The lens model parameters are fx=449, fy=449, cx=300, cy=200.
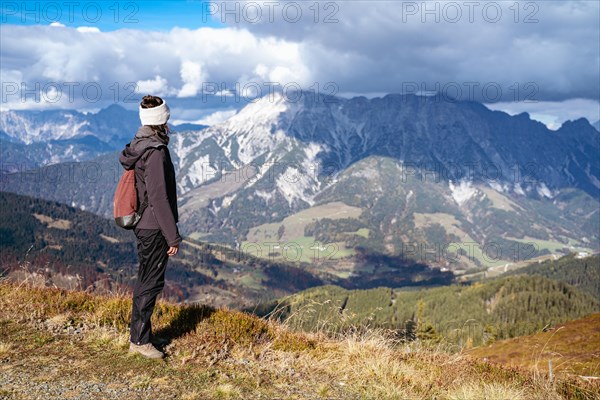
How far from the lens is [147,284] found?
8891mm

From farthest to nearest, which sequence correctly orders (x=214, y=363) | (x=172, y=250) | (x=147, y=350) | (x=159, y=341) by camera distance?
(x=159, y=341)
(x=214, y=363)
(x=147, y=350)
(x=172, y=250)

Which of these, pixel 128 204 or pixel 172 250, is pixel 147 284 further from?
pixel 128 204

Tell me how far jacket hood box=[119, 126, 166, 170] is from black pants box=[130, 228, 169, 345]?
149cm

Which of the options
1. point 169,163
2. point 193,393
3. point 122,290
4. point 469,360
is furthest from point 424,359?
point 122,290

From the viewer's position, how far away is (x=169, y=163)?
8531 mm

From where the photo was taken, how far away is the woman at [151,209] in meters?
8.26

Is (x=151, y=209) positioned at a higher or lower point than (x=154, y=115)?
lower

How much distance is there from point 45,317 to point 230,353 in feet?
15.5

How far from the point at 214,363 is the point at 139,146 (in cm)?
445

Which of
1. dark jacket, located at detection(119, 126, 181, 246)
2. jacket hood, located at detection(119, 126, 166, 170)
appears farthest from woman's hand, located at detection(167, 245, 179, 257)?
jacket hood, located at detection(119, 126, 166, 170)

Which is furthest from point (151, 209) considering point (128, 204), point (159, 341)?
point (159, 341)

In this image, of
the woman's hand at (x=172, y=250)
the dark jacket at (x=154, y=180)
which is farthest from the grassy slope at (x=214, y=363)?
the dark jacket at (x=154, y=180)

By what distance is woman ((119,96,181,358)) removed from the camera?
826cm

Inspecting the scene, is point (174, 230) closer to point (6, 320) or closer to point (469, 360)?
point (6, 320)
